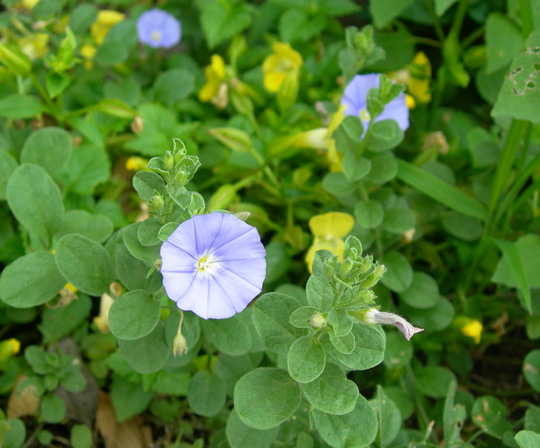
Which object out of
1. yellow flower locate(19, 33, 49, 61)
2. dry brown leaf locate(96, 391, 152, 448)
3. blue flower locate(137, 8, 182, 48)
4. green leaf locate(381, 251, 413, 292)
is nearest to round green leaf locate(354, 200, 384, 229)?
green leaf locate(381, 251, 413, 292)

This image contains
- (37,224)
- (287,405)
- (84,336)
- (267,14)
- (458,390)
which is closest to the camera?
(287,405)

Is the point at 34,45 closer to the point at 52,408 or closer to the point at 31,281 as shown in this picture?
the point at 31,281

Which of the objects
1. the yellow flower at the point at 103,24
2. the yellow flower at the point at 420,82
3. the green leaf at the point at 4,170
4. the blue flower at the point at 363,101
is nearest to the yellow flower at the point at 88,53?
the yellow flower at the point at 103,24

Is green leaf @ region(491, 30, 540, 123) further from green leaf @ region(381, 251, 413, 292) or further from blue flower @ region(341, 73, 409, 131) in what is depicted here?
green leaf @ region(381, 251, 413, 292)

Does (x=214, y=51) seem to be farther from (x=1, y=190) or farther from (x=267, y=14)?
(x=1, y=190)

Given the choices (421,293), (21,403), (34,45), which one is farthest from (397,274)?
(34,45)

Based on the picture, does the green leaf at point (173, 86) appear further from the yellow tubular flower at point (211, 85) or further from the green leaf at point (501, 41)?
the green leaf at point (501, 41)

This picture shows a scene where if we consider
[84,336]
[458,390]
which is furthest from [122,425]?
[458,390]
